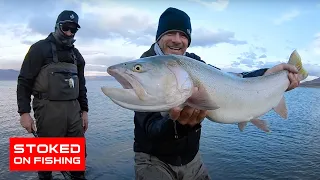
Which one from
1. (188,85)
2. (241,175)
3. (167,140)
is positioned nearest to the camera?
(188,85)

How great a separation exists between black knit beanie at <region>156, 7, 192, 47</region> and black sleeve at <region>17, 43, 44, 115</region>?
3.09 metres

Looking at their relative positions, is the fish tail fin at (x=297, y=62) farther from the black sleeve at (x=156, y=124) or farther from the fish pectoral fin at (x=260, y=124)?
the black sleeve at (x=156, y=124)

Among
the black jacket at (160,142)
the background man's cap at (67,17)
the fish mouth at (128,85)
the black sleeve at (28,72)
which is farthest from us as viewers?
the background man's cap at (67,17)

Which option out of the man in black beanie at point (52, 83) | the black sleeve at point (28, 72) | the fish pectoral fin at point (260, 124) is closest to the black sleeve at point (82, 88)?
the man in black beanie at point (52, 83)

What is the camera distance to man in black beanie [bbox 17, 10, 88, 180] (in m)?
6.60

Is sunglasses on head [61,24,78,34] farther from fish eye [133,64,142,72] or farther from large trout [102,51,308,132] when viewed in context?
fish eye [133,64,142,72]

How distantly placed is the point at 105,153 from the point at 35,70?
519 cm

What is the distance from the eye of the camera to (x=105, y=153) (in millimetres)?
10875

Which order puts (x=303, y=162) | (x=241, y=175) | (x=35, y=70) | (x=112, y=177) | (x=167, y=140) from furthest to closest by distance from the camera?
1. (x=303, y=162)
2. (x=241, y=175)
3. (x=112, y=177)
4. (x=35, y=70)
5. (x=167, y=140)

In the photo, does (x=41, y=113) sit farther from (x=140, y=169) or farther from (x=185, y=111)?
(x=185, y=111)

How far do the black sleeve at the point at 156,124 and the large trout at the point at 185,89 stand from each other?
519 mm

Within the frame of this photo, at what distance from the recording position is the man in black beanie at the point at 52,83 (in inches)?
260

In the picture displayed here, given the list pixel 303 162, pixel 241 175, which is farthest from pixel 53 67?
pixel 303 162

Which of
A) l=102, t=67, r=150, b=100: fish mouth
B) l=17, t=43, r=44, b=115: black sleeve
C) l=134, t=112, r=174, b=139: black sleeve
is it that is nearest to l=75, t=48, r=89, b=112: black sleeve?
l=17, t=43, r=44, b=115: black sleeve
